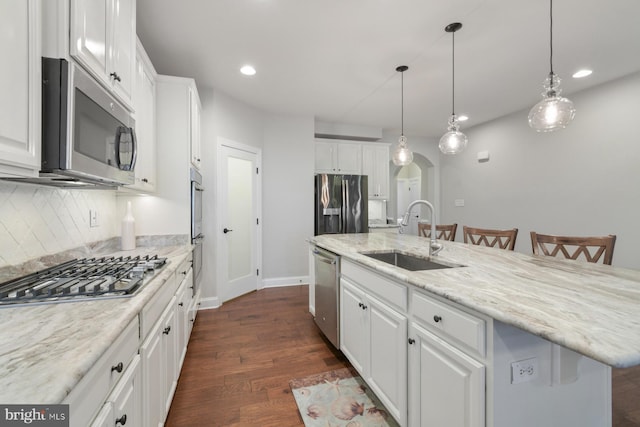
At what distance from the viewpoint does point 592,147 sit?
3418 mm

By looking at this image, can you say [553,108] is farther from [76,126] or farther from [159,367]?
[159,367]

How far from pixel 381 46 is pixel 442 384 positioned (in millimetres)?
2697

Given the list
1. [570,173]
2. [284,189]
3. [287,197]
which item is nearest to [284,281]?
[287,197]

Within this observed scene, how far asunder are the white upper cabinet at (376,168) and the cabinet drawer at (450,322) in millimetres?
3966

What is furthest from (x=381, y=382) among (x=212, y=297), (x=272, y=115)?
(x=272, y=115)

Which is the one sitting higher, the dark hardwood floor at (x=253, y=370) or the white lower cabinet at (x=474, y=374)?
the white lower cabinet at (x=474, y=374)

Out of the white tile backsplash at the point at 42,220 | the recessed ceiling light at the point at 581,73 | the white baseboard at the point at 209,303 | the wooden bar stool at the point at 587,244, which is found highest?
the recessed ceiling light at the point at 581,73

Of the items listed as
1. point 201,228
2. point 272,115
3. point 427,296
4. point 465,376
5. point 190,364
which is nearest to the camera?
point 465,376

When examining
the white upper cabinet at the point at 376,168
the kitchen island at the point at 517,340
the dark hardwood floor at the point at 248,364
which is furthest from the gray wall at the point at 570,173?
the dark hardwood floor at the point at 248,364

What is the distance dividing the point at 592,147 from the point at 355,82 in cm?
322

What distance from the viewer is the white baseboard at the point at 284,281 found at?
164 inches

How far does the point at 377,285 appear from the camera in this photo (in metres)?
1.56

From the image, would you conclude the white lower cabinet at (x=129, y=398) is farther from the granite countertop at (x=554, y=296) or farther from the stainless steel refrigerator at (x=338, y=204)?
the stainless steel refrigerator at (x=338, y=204)

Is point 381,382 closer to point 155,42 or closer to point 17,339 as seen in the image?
point 17,339
